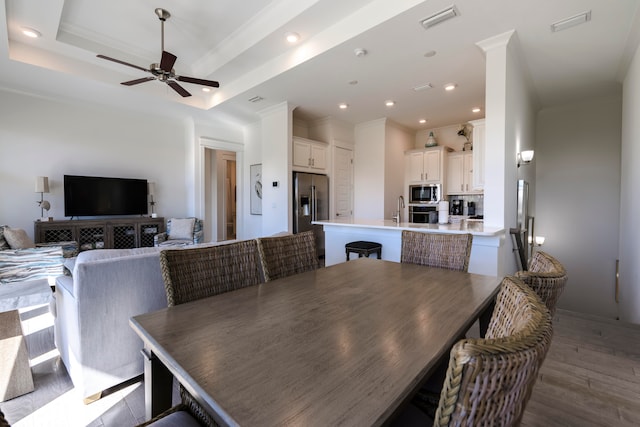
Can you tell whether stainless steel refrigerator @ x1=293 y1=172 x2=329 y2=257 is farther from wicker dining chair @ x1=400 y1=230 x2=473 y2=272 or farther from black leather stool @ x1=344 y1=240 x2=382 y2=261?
wicker dining chair @ x1=400 y1=230 x2=473 y2=272

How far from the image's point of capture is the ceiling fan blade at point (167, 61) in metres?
2.91

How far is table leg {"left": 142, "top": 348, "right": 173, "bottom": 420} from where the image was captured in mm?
1021

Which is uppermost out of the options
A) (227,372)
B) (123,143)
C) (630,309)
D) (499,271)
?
(123,143)

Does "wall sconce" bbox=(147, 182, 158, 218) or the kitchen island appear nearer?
the kitchen island

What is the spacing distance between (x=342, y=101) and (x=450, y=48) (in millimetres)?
1967

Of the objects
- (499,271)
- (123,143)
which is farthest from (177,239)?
(499,271)

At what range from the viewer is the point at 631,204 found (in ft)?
10.7

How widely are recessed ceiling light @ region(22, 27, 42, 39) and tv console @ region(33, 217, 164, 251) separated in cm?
246

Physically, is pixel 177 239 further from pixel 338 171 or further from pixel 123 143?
pixel 338 171

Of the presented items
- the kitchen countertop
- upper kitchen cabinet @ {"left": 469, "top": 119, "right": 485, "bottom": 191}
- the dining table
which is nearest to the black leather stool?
the kitchen countertop

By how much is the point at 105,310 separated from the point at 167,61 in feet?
8.23

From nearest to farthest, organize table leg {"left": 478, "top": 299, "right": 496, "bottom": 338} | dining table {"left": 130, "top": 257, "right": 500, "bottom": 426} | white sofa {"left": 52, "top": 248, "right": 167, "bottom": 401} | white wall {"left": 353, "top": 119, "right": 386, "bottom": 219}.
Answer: dining table {"left": 130, "top": 257, "right": 500, "bottom": 426} → table leg {"left": 478, "top": 299, "right": 496, "bottom": 338} → white sofa {"left": 52, "top": 248, "right": 167, "bottom": 401} → white wall {"left": 353, "top": 119, "right": 386, "bottom": 219}

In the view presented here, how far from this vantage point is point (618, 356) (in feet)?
6.73

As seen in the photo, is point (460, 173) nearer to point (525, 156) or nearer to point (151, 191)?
point (525, 156)
